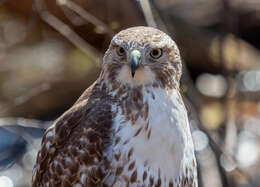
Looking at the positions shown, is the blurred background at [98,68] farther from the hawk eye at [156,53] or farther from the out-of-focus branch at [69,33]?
the hawk eye at [156,53]

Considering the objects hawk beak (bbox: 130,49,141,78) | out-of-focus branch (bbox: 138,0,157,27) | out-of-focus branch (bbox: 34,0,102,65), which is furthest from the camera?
out-of-focus branch (bbox: 34,0,102,65)

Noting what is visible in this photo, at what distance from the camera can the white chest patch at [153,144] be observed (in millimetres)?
3301

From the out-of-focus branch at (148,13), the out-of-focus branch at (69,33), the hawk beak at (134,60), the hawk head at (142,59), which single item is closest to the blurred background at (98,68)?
the out-of-focus branch at (69,33)

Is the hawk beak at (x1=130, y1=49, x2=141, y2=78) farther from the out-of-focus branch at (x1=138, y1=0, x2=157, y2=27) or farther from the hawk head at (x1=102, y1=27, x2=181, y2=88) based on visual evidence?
the out-of-focus branch at (x1=138, y1=0, x2=157, y2=27)

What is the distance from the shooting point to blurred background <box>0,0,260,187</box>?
5953mm

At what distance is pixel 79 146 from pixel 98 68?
4245 mm

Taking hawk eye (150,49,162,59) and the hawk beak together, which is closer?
the hawk beak

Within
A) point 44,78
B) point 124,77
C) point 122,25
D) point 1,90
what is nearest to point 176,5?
point 44,78

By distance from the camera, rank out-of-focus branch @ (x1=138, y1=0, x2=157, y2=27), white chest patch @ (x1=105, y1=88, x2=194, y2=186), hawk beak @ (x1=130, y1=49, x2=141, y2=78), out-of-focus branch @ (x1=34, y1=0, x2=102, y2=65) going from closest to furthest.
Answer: hawk beak @ (x1=130, y1=49, x2=141, y2=78), white chest patch @ (x1=105, y1=88, x2=194, y2=186), out-of-focus branch @ (x1=138, y1=0, x2=157, y2=27), out-of-focus branch @ (x1=34, y1=0, x2=102, y2=65)

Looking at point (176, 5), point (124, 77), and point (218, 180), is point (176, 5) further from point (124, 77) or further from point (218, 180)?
point (124, 77)

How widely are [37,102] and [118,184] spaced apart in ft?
15.2

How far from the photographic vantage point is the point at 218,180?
575 cm

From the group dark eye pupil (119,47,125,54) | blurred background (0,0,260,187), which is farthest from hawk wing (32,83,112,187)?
blurred background (0,0,260,187)

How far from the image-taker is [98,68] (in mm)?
7539
